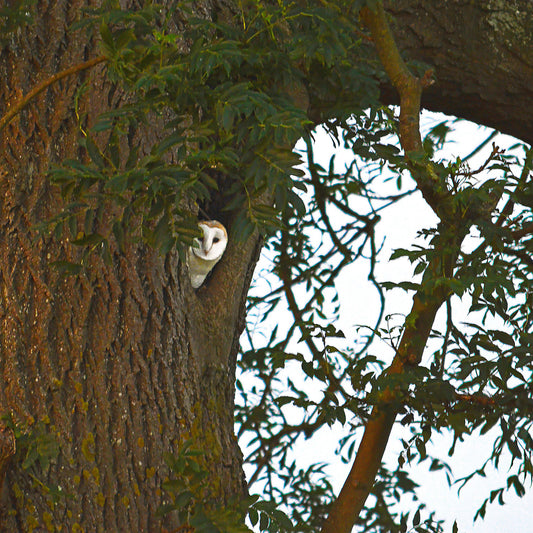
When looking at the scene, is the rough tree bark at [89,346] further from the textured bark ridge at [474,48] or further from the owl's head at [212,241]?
the textured bark ridge at [474,48]

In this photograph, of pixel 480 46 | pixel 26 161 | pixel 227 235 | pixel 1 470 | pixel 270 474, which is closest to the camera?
pixel 1 470

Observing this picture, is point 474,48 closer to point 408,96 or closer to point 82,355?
point 408,96

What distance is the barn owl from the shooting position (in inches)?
58.7

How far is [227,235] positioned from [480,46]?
870 mm

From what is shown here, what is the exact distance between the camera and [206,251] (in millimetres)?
1495

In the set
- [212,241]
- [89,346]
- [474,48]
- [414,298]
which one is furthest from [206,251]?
[474,48]

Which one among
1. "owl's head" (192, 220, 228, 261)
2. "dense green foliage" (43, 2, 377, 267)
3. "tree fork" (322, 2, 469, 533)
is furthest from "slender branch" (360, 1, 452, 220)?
"owl's head" (192, 220, 228, 261)

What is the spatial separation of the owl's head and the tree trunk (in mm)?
61

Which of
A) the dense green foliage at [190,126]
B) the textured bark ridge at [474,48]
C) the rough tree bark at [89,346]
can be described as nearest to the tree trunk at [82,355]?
the rough tree bark at [89,346]

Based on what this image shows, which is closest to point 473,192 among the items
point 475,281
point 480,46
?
point 475,281

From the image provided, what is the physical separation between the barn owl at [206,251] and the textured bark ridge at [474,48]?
72cm

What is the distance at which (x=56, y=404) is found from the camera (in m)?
1.31

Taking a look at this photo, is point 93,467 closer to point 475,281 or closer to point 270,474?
point 475,281

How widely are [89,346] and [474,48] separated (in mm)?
1203
